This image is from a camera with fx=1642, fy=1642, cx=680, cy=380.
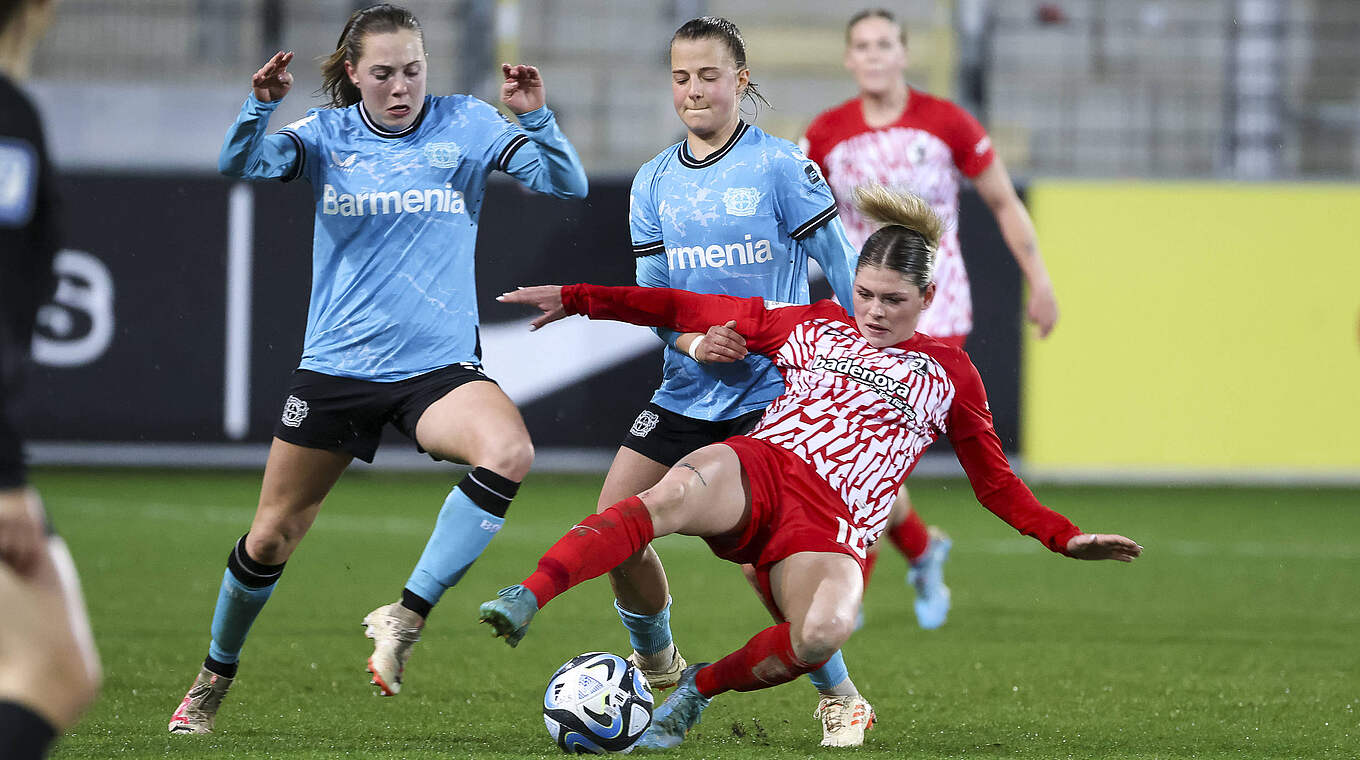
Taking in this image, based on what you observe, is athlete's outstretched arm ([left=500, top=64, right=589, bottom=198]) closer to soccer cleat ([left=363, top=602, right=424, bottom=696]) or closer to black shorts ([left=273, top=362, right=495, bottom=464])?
black shorts ([left=273, top=362, right=495, bottom=464])

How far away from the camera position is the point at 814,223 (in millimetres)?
4832

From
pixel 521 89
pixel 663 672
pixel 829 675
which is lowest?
pixel 663 672

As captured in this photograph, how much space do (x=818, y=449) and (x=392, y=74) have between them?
1661 mm

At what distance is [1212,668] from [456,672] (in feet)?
8.97

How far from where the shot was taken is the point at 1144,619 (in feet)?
23.5

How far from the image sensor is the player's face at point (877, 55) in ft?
22.8

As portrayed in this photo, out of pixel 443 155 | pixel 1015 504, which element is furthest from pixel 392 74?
pixel 1015 504

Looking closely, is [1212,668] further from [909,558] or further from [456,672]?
[456,672]

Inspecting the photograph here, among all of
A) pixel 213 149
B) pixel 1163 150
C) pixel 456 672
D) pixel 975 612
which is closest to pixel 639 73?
pixel 213 149

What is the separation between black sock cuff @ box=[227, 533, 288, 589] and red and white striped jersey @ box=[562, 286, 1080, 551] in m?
1.18

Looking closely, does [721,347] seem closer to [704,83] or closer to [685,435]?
[685,435]

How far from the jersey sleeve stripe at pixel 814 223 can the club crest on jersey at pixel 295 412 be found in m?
1.52

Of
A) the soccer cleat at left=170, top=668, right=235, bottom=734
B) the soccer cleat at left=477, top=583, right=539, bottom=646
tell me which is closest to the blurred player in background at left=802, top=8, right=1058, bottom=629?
the soccer cleat at left=170, top=668, right=235, bottom=734

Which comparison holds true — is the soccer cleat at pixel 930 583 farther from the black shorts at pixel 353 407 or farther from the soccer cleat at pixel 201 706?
the soccer cleat at pixel 201 706
